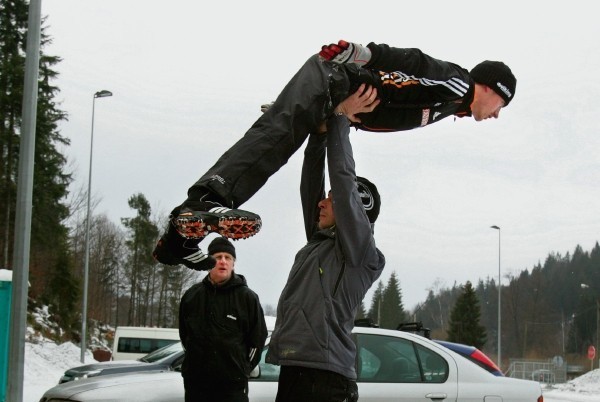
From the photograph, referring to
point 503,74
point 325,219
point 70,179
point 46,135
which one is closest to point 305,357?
point 325,219

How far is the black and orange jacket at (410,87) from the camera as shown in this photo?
337 centimetres

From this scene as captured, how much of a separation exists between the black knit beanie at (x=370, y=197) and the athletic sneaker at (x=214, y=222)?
1.11 meters

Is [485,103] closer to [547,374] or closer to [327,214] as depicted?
[327,214]

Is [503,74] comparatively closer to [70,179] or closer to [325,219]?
[325,219]

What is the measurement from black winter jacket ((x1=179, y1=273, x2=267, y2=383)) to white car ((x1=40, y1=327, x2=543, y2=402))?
2.71ft

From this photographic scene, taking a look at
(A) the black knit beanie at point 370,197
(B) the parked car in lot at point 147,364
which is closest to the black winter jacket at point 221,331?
(B) the parked car in lot at point 147,364

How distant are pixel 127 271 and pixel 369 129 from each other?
5405 cm

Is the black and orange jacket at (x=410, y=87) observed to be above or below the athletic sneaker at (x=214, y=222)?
above

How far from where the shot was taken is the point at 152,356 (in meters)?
9.58

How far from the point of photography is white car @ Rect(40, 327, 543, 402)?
6309 millimetres

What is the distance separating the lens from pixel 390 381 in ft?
21.9

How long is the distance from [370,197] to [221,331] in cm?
215

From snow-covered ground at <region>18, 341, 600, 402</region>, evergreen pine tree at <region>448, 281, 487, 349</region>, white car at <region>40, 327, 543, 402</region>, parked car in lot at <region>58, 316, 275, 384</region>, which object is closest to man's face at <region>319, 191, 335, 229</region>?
white car at <region>40, 327, 543, 402</region>

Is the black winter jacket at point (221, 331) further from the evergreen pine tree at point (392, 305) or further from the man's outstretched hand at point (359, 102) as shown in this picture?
the evergreen pine tree at point (392, 305)
